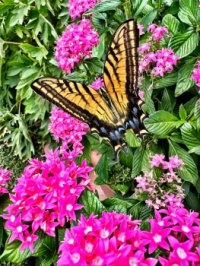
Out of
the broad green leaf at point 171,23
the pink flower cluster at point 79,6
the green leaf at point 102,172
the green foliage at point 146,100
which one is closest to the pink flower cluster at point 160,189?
the green foliage at point 146,100

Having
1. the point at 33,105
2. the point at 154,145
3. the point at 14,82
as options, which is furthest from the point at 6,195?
the point at 14,82

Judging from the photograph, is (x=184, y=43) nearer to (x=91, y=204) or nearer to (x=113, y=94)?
(x=113, y=94)

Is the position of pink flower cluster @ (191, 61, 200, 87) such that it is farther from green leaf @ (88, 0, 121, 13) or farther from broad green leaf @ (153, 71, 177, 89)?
green leaf @ (88, 0, 121, 13)

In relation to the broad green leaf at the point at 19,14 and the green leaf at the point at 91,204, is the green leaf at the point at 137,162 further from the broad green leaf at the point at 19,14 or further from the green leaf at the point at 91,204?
the broad green leaf at the point at 19,14

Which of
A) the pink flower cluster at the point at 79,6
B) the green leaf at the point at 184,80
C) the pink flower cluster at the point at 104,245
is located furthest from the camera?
the pink flower cluster at the point at 79,6

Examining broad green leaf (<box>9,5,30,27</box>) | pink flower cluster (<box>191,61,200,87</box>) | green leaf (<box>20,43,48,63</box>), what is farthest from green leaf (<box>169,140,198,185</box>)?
broad green leaf (<box>9,5,30,27</box>)

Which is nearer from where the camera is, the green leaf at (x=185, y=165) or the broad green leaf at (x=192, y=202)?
the green leaf at (x=185, y=165)

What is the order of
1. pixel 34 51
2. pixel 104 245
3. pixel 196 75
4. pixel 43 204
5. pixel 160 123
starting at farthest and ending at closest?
pixel 34 51 → pixel 160 123 → pixel 196 75 → pixel 43 204 → pixel 104 245

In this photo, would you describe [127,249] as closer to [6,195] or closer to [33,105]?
[6,195]

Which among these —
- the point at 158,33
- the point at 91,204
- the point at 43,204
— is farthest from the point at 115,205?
the point at 158,33
